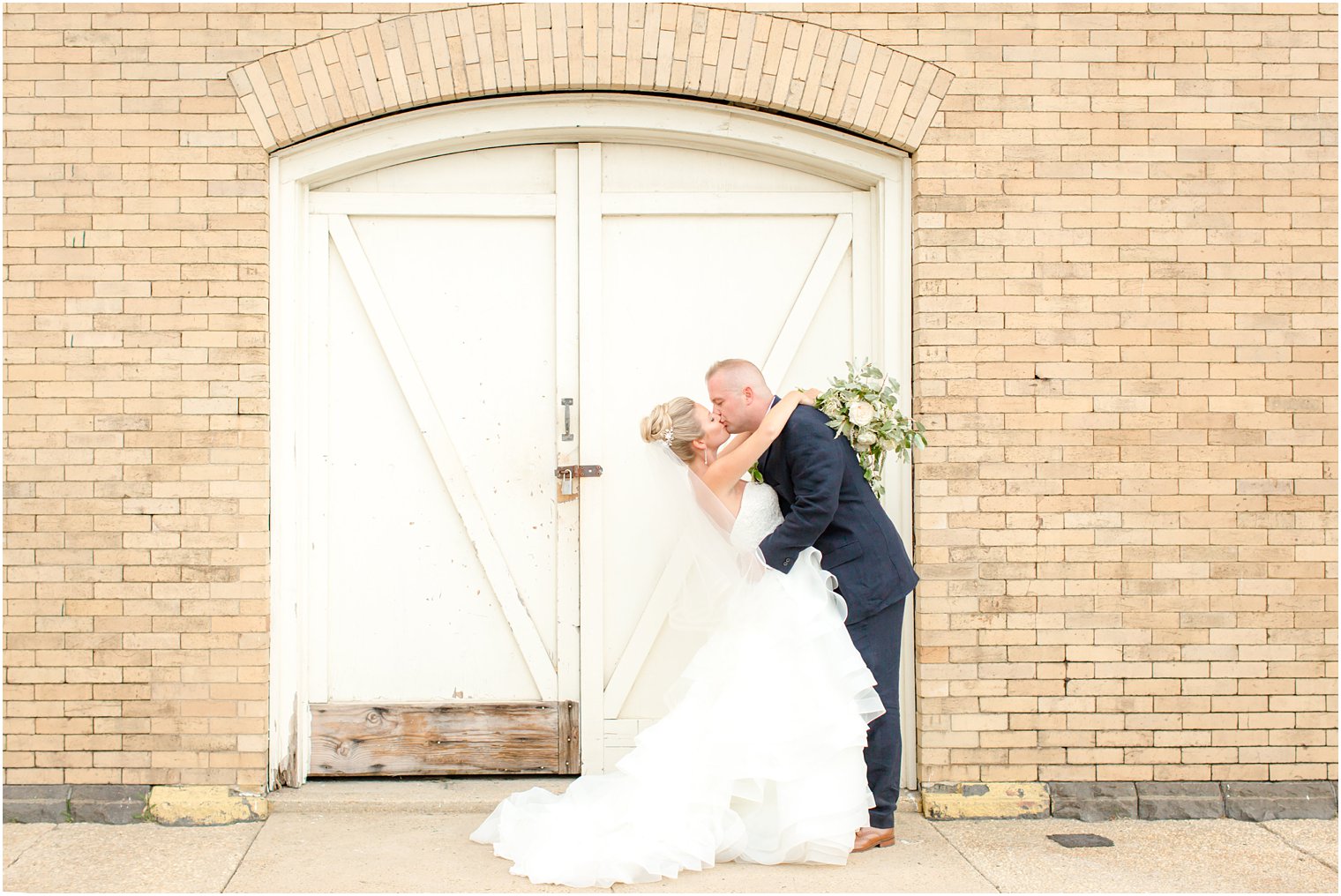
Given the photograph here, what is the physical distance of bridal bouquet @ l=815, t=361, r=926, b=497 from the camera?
434 cm

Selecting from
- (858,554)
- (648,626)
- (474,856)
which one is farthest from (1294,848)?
(474,856)

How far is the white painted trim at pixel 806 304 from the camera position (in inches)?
197

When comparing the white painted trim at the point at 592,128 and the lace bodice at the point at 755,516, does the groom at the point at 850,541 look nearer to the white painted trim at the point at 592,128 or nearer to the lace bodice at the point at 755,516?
the lace bodice at the point at 755,516

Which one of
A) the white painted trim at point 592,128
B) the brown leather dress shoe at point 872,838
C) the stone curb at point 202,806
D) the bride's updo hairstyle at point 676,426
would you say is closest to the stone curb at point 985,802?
the stone curb at point 202,806

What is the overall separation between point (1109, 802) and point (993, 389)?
181 centimetres

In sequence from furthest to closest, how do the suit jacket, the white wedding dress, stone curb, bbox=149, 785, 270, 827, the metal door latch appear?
1. the metal door latch
2. stone curb, bbox=149, 785, 270, 827
3. the suit jacket
4. the white wedding dress

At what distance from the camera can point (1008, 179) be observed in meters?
4.79

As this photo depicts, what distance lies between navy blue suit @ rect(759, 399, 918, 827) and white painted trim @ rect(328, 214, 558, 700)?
52.5 inches

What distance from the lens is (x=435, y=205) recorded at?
504 centimetres

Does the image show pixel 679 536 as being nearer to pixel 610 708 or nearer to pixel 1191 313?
pixel 610 708

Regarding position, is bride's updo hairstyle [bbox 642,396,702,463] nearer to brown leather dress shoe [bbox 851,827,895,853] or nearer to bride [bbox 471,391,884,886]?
bride [bbox 471,391,884,886]

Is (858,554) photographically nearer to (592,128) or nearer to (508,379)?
(508,379)

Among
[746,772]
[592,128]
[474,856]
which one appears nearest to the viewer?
[746,772]

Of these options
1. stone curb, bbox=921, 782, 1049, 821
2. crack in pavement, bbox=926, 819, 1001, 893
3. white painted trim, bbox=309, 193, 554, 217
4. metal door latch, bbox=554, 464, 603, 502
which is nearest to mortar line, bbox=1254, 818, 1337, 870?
stone curb, bbox=921, 782, 1049, 821
